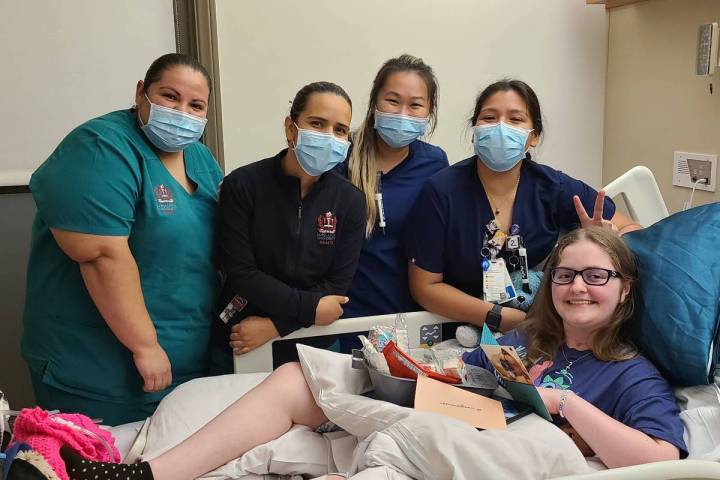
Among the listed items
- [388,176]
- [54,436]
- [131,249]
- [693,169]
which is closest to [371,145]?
[388,176]

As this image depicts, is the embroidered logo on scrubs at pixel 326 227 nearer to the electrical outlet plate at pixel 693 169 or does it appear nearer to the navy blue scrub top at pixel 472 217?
the navy blue scrub top at pixel 472 217

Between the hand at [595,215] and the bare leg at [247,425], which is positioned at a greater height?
the hand at [595,215]

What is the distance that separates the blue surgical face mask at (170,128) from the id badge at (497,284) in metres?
0.96

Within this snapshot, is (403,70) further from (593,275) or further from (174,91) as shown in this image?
(593,275)

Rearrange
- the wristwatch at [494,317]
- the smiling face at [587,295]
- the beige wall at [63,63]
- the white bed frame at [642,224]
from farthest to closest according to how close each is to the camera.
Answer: the beige wall at [63,63], the wristwatch at [494,317], the smiling face at [587,295], the white bed frame at [642,224]

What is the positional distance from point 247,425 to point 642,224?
1532mm

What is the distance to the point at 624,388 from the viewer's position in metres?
→ 1.55

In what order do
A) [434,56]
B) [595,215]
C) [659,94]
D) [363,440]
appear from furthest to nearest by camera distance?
[434,56]
[659,94]
[595,215]
[363,440]

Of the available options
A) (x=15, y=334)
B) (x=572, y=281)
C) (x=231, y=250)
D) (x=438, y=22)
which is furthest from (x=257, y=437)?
(x=438, y=22)

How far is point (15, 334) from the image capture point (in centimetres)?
255

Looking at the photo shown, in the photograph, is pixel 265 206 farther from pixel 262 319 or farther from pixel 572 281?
pixel 572 281

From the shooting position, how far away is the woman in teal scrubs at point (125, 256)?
1.62m

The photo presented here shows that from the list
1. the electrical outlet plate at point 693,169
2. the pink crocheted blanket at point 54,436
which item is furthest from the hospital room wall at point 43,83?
the electrical outlet plate at point 693,169

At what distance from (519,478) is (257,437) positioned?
62cm
